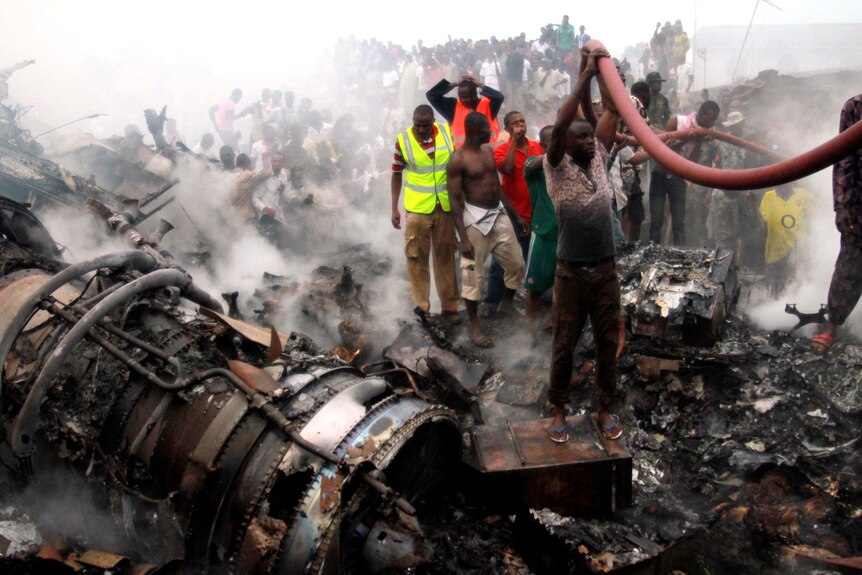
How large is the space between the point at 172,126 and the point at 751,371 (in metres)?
17.0

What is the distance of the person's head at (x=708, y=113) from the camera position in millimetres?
6781

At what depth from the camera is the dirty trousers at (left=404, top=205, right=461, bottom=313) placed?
6.02 metres

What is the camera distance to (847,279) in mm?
4770

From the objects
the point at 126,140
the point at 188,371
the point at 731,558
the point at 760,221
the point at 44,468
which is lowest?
the point at 731,558

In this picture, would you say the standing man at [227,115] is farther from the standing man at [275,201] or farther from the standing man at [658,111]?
the standing man at [658,111]

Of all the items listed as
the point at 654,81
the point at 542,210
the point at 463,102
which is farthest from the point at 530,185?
the point at 654,81

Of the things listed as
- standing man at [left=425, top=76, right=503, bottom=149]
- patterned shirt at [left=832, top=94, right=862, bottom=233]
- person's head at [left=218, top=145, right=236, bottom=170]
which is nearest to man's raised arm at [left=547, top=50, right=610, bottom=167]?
patterned shirt at [left=832, top=94, right=862, bottom=233]

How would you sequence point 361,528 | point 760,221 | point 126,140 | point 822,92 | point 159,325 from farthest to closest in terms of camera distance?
point 126,140 < point 822,92 < point 760,221 < point 159,325 < point 361,528

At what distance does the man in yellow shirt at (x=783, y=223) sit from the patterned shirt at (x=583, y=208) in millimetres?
4277

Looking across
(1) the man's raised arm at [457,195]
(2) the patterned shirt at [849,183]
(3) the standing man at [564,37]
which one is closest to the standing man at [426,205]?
(1) the man's raised arm at [457,195]

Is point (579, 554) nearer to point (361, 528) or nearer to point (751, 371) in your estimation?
point (361, 528)

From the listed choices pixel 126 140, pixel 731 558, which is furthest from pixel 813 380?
pixel 126 140

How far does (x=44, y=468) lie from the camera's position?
379cm

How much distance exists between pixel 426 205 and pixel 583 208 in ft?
8.22
